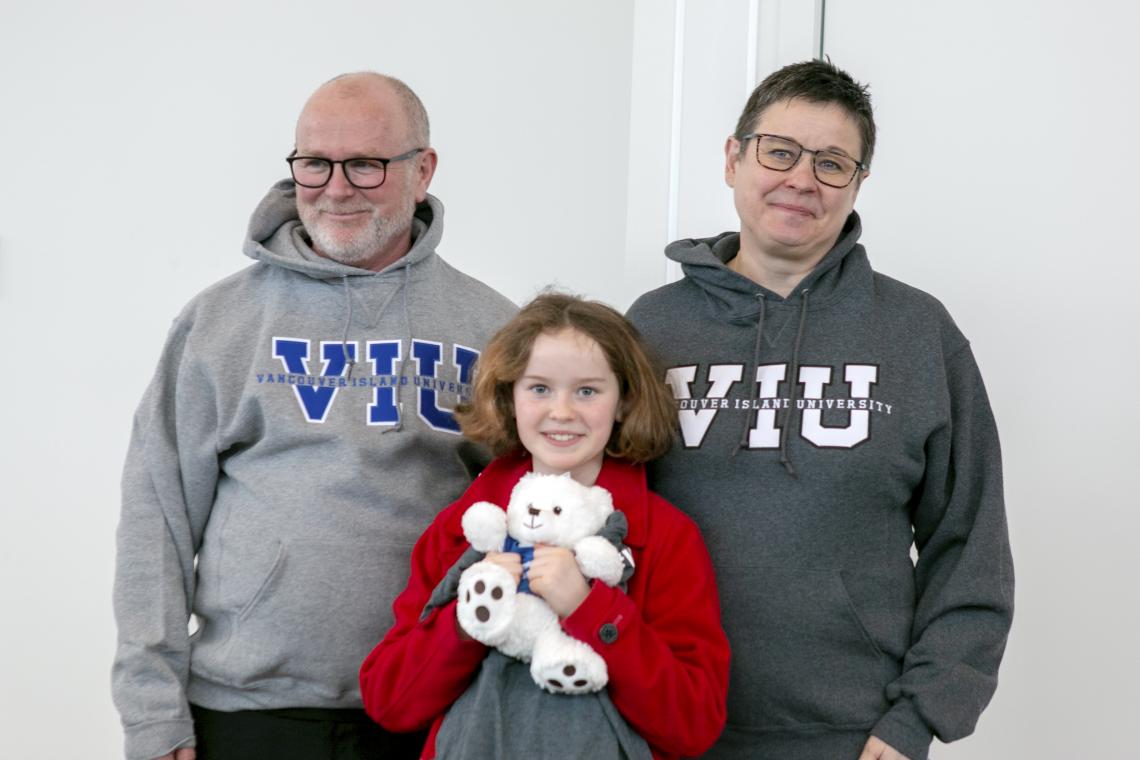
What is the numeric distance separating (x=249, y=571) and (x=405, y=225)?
23.2 inches

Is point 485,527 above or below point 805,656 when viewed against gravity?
above

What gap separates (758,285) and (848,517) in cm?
35

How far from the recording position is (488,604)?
55.5 inches

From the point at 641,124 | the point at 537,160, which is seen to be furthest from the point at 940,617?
the point at 537,160

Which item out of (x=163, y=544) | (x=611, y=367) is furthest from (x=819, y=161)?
(x=163, y=544)

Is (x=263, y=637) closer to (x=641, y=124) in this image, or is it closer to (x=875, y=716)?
(x=875, y=716)

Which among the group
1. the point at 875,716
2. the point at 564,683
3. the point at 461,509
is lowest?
the point at 875,716

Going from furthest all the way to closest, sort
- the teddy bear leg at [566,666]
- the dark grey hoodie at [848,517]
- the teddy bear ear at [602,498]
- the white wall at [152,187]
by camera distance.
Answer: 1. the white wall at [152,187]
2. the dark grey hoodie at [848,517]
3. the teddy bear ear at [602,498]
4. the teddy bear leg at [566,666]

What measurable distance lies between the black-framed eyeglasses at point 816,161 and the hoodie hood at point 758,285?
0.10 meters

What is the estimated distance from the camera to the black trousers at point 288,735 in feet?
5.78

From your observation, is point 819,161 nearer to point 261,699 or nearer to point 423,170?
point 423,170

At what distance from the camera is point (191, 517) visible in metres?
1.87

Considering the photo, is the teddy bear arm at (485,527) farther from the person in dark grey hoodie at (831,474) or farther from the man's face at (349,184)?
the man's face at (349,184)

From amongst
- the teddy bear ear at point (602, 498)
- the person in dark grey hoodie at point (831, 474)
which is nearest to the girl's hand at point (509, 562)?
the teddy bear ear at point (602, 498)
